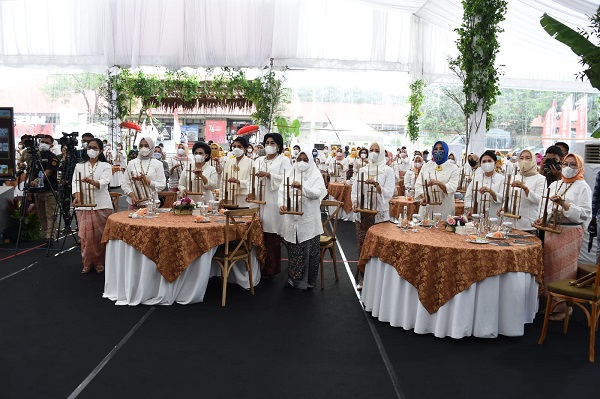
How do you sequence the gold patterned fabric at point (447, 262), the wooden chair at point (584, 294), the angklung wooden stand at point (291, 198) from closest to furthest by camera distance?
the wooden chair at point (584, 294) < the gold patterned fabric at point (447, 262) < the angklung wooden stand at point (291, 198)

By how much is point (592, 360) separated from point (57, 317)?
4379 millimetres

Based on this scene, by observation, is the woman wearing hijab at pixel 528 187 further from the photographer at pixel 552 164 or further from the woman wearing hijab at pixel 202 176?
the woman wearing hijab at pixel 202 176

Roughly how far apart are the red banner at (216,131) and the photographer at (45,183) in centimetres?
1623

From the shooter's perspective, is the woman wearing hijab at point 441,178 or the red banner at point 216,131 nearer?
the woman wearing hijab at point 441,178

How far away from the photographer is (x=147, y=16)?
45.4ft

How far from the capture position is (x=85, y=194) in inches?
258

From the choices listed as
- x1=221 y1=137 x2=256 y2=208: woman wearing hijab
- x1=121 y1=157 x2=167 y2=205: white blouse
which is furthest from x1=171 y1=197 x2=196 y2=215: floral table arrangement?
x1=121 y1=157 x2=167 y2=205: white blouse

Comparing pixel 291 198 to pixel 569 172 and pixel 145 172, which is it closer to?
pixel 145 172

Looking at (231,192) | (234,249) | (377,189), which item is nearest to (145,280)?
(234,249)

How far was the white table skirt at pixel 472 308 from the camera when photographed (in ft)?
14.5

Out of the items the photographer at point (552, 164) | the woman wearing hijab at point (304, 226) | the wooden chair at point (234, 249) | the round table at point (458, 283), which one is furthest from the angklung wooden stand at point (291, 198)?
the photographer at point (552, 164)

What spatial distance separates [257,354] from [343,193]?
7.36 metres

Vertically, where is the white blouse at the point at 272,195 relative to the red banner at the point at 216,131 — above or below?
below

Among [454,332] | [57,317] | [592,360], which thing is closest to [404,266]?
[454,332]
